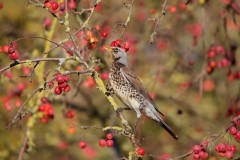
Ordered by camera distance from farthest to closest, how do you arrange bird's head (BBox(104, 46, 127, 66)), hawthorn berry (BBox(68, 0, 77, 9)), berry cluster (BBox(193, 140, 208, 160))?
bird's head (BBox(104, 46, 127, 66))
hawthorn berry (BBox(68, 0, 77, 9))
berry cluster (BBox(193, 140, 208, 160))

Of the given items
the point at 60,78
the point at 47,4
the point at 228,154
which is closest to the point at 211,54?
the point at 228,154

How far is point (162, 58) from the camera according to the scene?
8797 mm

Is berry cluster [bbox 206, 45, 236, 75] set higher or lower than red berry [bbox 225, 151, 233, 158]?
higher

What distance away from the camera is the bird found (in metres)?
5.39

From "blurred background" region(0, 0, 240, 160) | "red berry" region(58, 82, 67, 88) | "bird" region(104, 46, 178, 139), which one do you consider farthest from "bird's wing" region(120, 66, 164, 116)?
"red berry" region(58, 82, 67, 88)

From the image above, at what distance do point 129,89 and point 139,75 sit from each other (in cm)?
270

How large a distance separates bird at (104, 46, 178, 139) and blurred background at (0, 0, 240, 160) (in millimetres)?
429

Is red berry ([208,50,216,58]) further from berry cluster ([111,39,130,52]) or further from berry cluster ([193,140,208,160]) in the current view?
berry cluster ([193,140,208,160])

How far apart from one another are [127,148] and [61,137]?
2.25m

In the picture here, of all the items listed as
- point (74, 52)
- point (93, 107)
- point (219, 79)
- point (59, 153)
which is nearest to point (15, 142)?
point (93, 107)

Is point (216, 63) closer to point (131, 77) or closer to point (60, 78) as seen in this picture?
point (131, 77)

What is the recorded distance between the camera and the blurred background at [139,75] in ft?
20.5

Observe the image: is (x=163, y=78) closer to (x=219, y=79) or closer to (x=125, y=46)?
(x=219, y=79)

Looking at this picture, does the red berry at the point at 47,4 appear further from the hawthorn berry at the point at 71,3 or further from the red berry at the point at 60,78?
the hawthorn berry at the point at 71,3
